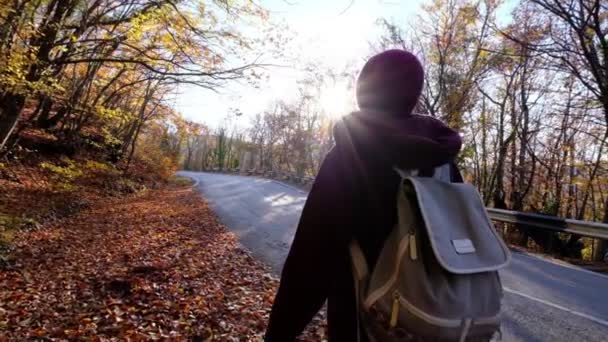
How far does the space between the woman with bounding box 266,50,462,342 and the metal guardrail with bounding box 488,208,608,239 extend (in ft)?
28.3

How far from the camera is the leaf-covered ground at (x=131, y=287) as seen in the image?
390 centimetres

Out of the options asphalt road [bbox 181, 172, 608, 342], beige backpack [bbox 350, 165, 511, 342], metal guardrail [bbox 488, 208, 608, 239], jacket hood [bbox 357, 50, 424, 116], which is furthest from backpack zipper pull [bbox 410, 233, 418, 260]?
metal guardrail [bbox 488, 208, 608, 239]

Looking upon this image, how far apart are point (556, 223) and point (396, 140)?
9.64m

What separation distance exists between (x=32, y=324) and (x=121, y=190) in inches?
471

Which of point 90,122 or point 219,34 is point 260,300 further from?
point 90,122

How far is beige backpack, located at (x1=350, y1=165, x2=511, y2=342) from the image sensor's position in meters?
1.03

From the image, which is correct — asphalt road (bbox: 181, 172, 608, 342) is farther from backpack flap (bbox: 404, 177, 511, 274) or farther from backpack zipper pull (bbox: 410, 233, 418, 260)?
backpack zipper pull (bbox: 410, 233, 418, 260)

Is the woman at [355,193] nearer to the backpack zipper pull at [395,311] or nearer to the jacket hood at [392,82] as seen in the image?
the jacket hood at [392,82]

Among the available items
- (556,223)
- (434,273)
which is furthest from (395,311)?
(556,223)

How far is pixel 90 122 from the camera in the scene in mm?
17781

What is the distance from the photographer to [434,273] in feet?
3.41

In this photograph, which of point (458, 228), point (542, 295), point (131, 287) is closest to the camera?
point (458, 228)

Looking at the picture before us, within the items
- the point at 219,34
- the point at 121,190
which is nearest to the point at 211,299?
the point at 219,34

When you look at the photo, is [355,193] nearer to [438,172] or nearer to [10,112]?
[438,172]
